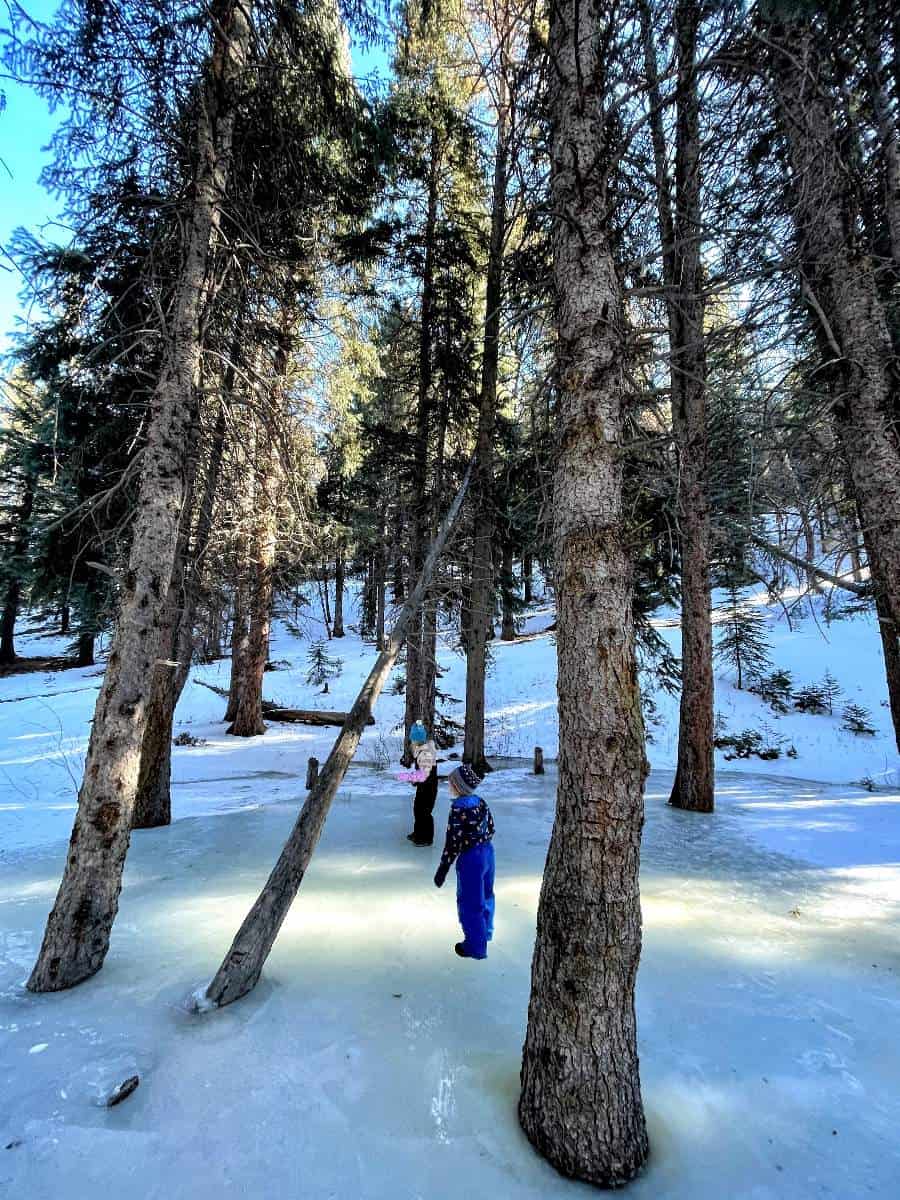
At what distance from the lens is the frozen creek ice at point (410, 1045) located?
2.56 m

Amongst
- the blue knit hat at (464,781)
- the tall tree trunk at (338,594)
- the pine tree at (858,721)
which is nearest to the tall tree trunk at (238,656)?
the tall tree trunk at (338,594)

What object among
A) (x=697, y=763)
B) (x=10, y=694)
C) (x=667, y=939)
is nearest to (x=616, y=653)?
(x=667, y=939)

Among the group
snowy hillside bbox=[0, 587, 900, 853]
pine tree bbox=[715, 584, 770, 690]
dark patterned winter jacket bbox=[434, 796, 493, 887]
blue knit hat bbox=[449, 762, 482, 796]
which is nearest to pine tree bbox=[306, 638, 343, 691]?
snowy hillside bbox=[0, 587, 900, 853]

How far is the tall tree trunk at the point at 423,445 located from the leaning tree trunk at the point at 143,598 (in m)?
7.00

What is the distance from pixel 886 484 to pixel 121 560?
7.95 metres

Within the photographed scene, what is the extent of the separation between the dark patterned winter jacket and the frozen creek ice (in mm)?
925

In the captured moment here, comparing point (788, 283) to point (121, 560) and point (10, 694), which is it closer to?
point (121, 560)

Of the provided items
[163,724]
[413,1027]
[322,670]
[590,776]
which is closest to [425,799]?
[413,1027]

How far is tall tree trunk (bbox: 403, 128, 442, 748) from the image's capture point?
1184cm

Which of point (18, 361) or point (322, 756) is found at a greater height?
point (18, 361)

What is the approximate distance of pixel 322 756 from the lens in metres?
13.3

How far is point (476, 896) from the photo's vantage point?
4117 mm

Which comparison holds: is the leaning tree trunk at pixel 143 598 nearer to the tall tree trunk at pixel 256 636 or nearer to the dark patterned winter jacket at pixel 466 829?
the dark patterned winter jacket at pixel 466 829

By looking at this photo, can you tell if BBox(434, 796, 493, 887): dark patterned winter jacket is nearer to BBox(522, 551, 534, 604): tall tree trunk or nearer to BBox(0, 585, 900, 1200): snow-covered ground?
BBox(0, 585, 900, 1200): snow-covered ground
